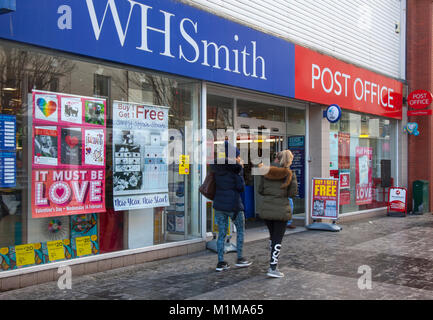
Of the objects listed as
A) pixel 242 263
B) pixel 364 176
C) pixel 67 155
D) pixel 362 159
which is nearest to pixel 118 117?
pixel 67 155

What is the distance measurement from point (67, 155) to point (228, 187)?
239cm

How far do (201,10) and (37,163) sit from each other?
4009 millimetres

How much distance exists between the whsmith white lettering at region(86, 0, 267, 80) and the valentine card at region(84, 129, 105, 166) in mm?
1407

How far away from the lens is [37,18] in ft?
17.2

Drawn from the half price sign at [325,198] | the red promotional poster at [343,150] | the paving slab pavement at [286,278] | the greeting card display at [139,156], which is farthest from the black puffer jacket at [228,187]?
the red promotional poster at [343,150]

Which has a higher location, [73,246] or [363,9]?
[363,9]

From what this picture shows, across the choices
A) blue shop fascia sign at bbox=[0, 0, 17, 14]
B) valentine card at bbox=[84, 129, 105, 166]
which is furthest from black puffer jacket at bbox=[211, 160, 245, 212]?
blue shop fascia sign at bbox=[0, 0, 17, 14]

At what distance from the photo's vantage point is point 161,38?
6.84m

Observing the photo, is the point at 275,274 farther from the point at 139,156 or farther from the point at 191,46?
the point at 191,46

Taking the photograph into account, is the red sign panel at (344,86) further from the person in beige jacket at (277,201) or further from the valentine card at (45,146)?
the valentine card at (45,146)

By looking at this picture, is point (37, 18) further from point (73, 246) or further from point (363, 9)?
point (363, 9)

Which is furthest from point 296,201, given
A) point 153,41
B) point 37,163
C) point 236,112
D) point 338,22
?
point 37,163

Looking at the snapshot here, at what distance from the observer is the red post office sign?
528 inches

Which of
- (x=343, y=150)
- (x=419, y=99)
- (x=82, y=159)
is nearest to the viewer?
(x=82, y=159)
